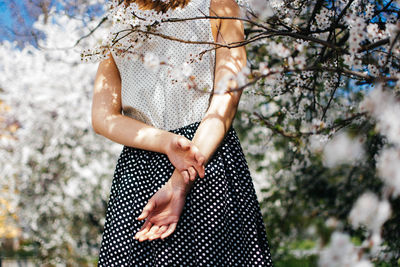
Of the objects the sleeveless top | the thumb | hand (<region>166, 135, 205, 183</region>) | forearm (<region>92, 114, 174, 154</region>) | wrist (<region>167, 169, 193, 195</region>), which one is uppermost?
the sleeveless top

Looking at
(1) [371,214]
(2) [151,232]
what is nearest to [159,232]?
(2) [151,232]

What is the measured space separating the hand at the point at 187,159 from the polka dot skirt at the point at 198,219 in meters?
0.08

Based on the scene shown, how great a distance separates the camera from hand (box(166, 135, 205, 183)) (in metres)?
0.94

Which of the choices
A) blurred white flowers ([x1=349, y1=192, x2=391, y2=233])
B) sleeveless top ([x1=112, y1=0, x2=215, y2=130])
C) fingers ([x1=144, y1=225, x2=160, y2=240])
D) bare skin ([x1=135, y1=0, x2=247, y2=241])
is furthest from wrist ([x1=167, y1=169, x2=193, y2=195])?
blurred white flowers ([x1=349, y1=192, x2=391, y2=233])

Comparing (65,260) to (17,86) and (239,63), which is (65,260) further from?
(239,63)

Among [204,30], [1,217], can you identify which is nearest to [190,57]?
[204,30]

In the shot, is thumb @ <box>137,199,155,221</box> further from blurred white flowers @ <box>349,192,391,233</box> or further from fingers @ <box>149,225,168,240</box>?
blurred white flowers @ <box>349,192,391,233</box>

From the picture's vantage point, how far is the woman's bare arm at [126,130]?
3.14ft

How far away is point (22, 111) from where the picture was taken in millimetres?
5258

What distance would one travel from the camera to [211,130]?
3.33ft

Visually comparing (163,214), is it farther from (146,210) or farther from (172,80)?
(172,80)

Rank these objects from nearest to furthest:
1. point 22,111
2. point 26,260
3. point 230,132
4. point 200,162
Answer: point 200,162 → point 230,132 → point 22,111 → point 26,260

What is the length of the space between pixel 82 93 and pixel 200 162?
4.54 m

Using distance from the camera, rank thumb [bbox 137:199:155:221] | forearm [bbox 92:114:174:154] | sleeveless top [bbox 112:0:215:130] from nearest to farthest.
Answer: thumb [bbox 137:199:155:221], forearm [bbox 92:114:174:154], sleeveless top [bbox 112:0:215:130]
